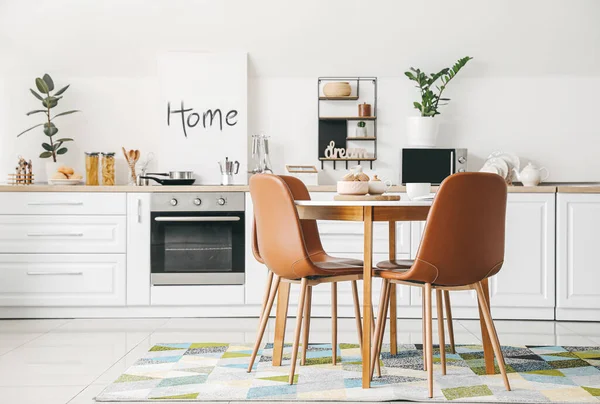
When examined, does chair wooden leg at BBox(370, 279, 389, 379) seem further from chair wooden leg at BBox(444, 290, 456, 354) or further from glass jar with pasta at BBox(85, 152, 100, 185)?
glass jar with pasta at BBox(85, 152, 100, 185)

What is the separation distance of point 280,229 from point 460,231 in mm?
728

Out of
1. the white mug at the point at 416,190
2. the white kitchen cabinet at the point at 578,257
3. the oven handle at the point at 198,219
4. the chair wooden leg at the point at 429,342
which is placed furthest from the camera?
the oven handle at the point at 198,219

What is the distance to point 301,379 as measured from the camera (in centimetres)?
284

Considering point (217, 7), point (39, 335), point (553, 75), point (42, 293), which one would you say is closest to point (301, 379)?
point (39, 335)

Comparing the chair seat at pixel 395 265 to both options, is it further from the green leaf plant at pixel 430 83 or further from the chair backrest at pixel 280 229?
the green leaf plant at pixel 430 83

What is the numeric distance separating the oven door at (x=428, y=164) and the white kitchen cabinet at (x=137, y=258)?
6.05 ft

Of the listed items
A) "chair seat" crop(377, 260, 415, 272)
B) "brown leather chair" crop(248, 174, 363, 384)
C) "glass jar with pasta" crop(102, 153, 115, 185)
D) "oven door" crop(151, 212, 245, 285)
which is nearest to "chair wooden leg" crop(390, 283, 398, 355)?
"chair seat" crop(377, 260, 415, 272)

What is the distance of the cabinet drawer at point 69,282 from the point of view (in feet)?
14.5

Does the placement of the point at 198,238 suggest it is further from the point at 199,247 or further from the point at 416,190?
the point at 416,190

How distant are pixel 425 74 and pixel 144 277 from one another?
8.17 ft

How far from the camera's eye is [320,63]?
501 cm

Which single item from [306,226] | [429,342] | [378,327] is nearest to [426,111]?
[306,226]

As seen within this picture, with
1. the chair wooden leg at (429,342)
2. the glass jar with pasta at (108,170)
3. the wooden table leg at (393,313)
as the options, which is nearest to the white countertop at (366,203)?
the chair wooden leg at (429,342)

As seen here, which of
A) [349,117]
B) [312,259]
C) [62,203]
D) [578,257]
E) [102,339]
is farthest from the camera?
[349,117]
